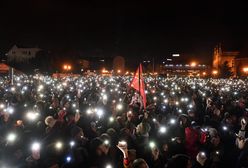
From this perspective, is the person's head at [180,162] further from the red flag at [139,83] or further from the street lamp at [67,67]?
the street lamp at [67,67]

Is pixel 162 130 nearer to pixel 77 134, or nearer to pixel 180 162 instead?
pixel 77 134

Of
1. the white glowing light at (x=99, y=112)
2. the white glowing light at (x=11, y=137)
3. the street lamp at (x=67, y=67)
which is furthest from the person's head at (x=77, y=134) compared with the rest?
the street lamp at (x=67, y=67)

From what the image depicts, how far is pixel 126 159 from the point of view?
20.7ft

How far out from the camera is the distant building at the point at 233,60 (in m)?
82.1

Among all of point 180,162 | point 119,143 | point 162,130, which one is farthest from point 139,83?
point 180,162

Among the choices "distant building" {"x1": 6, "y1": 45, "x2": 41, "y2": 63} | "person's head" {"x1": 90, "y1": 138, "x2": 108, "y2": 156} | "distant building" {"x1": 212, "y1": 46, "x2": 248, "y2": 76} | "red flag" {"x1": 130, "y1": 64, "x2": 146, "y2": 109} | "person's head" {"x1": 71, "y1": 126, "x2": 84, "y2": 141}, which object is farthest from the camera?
"distant building" {"x1": 212, "y1": 46, "x2": 248, "y2": 76}

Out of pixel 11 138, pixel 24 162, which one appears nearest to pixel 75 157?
pixel 24 162

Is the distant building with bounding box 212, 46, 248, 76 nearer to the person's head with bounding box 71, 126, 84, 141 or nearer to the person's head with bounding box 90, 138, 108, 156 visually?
the person's head with bounding box 71, 126, 84, 141

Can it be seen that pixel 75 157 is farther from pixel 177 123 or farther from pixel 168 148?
pixel 177 123

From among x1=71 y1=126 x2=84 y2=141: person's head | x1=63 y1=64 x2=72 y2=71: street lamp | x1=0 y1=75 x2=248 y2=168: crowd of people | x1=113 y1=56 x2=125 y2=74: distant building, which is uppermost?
x1=113 y1=56 x2=125 y2=74: distant building

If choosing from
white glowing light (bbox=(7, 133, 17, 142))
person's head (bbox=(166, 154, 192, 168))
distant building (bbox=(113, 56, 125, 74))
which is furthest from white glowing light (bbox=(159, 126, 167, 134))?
distant building (bbox=(113, 56, 125, 74))

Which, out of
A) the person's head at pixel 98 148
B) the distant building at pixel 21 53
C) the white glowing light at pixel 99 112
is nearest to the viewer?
the person's head at pixel 98 148

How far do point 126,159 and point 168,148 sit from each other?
1682 millimetres

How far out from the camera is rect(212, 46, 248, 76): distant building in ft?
269
